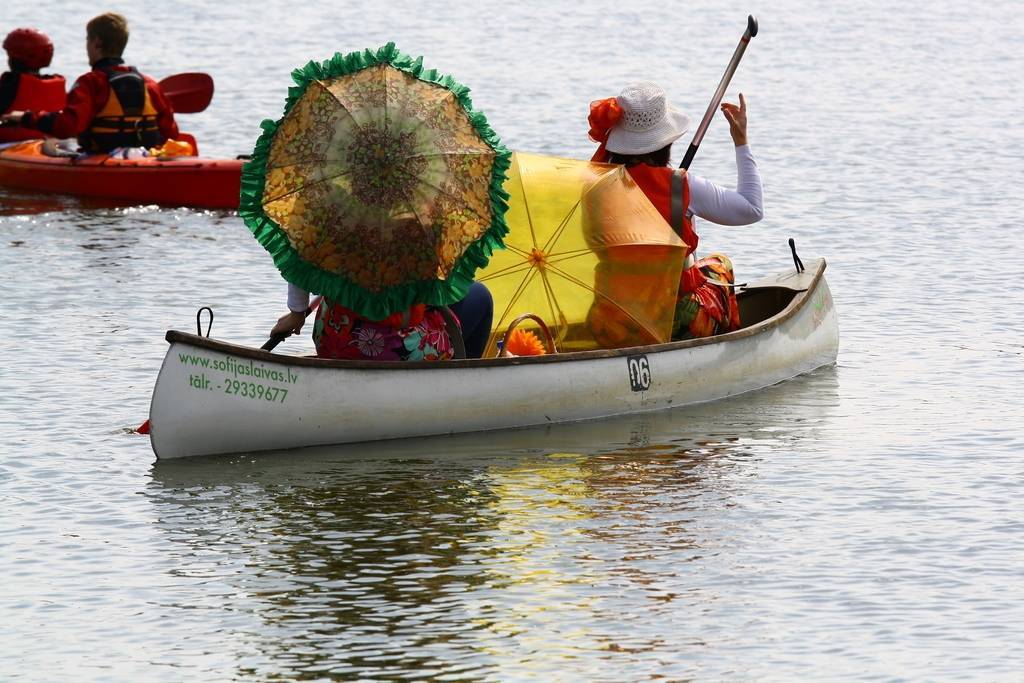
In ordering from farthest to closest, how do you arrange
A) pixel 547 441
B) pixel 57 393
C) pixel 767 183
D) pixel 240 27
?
pixel 240 27 → pixel 767 183 → pixel 57 393 → pixel 547 441

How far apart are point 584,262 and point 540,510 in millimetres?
1904

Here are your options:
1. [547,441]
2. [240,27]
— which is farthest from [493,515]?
[240,27]

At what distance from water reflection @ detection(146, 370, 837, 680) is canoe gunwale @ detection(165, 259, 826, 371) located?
1.11 ft

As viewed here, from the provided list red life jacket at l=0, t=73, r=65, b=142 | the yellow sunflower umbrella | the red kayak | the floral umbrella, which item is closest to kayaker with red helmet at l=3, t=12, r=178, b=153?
the red kayak

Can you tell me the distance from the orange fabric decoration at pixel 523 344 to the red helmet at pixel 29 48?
28.0 ft

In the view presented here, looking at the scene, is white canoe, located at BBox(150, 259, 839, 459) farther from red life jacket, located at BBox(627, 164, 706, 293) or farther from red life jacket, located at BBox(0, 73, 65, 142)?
red life jacket, located at BBox(0, 73, 65, 142)

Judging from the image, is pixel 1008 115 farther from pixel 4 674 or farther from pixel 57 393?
pixel 4 674

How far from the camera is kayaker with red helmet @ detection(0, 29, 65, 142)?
689 inches

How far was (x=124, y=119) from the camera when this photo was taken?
1655cm

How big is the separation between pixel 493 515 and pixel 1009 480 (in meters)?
2.16

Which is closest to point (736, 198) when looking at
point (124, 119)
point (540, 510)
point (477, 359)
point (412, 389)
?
point (477, 359)

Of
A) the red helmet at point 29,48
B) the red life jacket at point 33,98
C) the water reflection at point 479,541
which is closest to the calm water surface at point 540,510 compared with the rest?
the water reflection at point 479,541

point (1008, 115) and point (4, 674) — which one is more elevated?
point (1008, 115)

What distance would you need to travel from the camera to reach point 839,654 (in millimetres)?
6961
